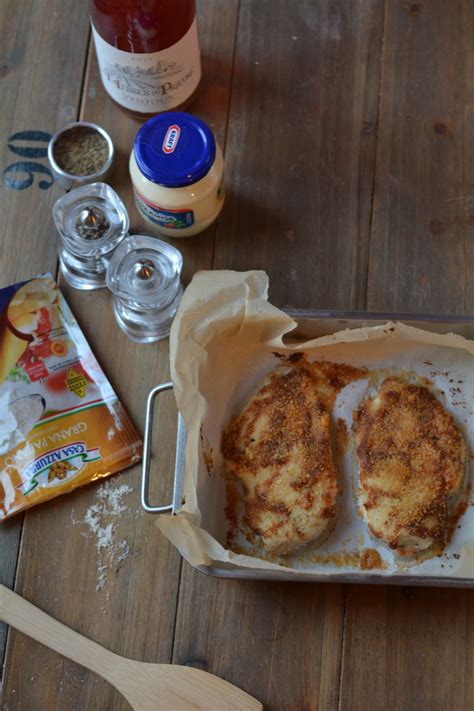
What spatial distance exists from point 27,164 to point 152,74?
0.26 meters

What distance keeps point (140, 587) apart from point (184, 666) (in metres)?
0.12

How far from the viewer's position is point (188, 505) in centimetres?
99

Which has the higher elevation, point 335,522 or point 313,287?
point 313,287

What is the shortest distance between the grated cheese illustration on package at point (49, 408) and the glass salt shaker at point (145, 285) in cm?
8

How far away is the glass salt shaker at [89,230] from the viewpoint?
1183 mm

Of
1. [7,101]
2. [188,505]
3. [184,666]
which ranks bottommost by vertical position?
[184,666]

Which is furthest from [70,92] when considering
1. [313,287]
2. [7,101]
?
[313,287]

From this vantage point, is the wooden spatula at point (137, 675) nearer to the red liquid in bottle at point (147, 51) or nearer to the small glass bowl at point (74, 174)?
the small glass bowl at point (74, 174)

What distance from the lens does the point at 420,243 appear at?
4.03 feet

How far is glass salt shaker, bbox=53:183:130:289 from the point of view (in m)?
1.18

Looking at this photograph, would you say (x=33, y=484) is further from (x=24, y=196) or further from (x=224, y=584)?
(x=24, y=196)

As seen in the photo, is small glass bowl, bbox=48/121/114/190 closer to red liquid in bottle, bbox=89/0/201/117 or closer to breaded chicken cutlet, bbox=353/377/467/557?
red liquid in bottle, bbox=89/0/201/117

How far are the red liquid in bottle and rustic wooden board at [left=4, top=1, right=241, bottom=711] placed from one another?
0.82 ft

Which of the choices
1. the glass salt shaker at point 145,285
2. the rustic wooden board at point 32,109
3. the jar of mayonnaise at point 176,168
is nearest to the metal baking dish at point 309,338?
the glass salt shaker at point 145,285
